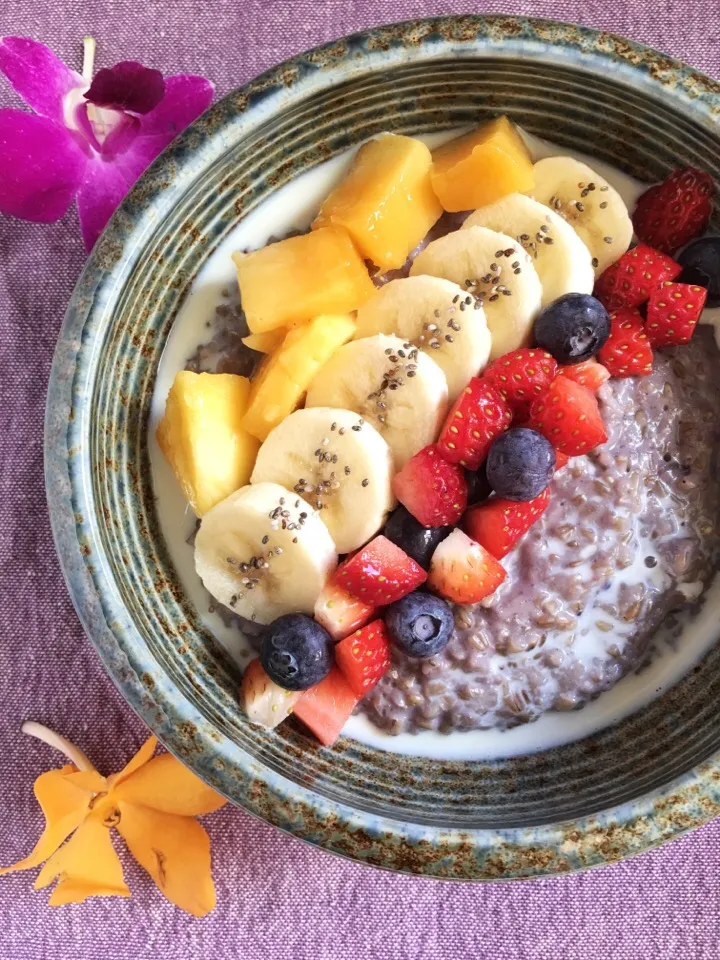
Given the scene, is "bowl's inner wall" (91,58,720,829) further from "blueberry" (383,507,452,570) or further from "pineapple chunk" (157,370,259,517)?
"blueberry" (383,507,452,570)

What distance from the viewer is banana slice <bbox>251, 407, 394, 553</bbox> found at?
118 cm

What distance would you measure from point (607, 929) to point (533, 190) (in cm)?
112

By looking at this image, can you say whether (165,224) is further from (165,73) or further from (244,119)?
(165,73)

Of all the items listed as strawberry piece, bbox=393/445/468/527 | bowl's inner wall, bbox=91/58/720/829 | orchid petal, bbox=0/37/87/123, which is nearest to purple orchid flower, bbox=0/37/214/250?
orchid petal, bbox=0/37/87/123

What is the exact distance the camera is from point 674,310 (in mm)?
1206

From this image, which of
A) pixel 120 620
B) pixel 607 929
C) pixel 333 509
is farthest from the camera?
pixel 607 929

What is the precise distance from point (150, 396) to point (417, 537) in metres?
0.42

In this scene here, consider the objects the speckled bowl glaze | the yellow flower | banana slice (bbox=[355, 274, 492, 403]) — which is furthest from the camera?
the yellow flower

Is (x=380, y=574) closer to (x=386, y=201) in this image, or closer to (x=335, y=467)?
(x=335, y=467)

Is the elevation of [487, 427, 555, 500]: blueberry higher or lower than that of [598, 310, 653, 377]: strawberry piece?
lower

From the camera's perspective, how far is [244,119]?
1146 mm

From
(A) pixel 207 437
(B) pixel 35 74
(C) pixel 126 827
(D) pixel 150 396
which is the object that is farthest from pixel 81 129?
(C) pixel 126 827

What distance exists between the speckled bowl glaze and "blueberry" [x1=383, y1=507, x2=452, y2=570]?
11.7 inches

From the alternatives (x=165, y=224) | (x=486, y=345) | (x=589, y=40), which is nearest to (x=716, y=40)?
(x=589, y=40)
